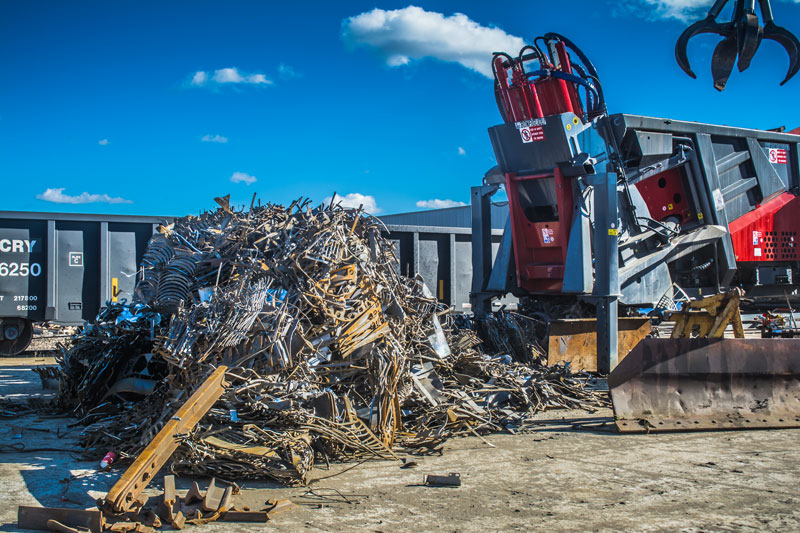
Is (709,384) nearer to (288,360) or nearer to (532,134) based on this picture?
(288,360)

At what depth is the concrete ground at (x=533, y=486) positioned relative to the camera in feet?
10.8

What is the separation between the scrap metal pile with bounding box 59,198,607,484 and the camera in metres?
4.36

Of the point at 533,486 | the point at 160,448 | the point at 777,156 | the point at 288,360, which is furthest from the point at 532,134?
the point at 160,448

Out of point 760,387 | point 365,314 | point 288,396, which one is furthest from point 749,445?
point 288,396

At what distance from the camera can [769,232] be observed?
29.4 ft

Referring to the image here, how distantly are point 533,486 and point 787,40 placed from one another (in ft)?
18.4

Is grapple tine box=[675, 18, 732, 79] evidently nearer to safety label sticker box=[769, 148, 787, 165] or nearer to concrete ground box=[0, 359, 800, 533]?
safety label sticker box=[769, 148, 787, 165]

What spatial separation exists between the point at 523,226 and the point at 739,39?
302 cm

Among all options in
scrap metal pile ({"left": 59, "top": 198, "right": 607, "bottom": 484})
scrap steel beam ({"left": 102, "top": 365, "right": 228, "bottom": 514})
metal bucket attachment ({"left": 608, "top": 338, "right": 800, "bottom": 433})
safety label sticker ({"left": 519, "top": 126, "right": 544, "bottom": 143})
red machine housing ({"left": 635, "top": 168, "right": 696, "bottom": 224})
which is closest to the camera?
scrap steel beam ({"left": 102, "top": 365, "right": 228, "bottom": 514})

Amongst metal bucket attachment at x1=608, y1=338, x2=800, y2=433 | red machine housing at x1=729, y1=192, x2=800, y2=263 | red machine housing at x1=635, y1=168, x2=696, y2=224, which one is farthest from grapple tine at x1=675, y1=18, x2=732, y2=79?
metal bucket attachment at x1=608, y1=338, x2=800, y2=433

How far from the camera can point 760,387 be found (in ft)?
18.4

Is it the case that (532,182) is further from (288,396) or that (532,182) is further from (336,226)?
(288,396)

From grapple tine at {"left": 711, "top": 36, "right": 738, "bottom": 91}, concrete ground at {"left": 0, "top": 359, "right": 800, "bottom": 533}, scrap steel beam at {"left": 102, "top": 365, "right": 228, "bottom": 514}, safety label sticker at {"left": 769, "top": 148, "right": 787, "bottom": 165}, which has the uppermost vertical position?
grapple tine at {"left": 711, "top": 36, "right": 738, "bottom": 91}

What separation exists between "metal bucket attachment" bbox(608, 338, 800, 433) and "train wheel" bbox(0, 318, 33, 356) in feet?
31.7
